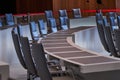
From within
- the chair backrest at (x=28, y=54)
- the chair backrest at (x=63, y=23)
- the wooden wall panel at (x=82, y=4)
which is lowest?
the wooden wall panel at (x=82, y=4)

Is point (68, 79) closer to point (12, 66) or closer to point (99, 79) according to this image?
point (99, 79)

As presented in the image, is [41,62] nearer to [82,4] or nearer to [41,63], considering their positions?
[41,63]

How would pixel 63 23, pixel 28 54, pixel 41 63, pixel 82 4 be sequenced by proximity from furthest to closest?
pixel 82 4, pixel 63 23, pixel 28 54, pixel 41 63

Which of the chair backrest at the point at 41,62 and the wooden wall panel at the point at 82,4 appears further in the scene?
the wooden wall panel at the point at 82,4

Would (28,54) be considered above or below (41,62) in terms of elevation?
below

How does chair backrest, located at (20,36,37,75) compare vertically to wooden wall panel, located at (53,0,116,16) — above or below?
above

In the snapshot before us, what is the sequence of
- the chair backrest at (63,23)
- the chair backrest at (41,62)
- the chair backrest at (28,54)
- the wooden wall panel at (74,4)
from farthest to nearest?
the wooden wall panel at (74,4) < the chair backrest at (63,23) < the chair backrest at (28,54) < the chair backrest at (41,62)

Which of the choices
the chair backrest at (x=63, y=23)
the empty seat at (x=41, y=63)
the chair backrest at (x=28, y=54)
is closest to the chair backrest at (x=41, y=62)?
the empty seat at (x=41, y=63)

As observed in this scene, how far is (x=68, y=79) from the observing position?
2916mm

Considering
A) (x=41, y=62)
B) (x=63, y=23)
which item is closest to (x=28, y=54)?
(x=41, y=62)

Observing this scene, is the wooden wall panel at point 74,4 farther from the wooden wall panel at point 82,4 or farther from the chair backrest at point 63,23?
the chair backrest at point 63,23

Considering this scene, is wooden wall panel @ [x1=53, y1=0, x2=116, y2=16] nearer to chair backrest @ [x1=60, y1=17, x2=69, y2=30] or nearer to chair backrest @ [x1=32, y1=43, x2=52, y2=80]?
chair backrest @ [x1=60, y1=17, x2=69, y2=30]

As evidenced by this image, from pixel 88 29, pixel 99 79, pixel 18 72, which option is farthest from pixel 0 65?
pixel 88 29

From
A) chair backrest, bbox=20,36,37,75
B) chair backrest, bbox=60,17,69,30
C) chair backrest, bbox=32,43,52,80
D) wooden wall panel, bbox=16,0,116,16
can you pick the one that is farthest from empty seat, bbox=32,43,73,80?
wooden wall panel, bbox=16,0,116,16
